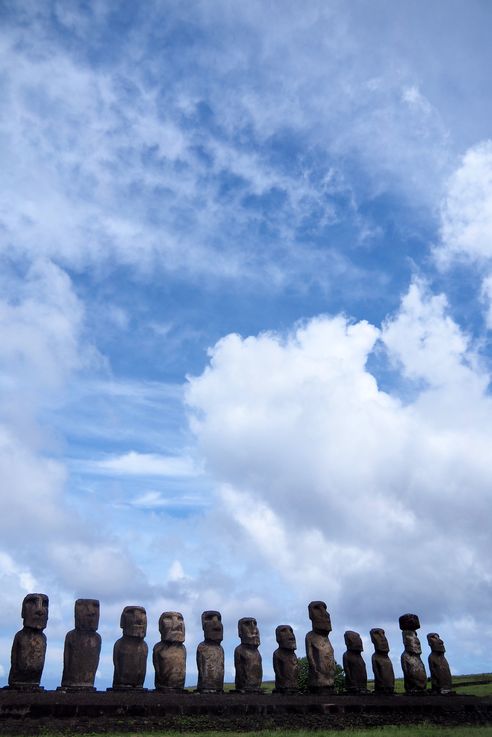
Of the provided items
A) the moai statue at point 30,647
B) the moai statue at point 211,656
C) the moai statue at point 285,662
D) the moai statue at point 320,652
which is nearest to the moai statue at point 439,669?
the moai statue at point 320,652

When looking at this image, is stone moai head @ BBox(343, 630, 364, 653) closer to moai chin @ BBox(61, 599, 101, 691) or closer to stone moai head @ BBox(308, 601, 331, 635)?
stone moai head @ BBox(308, 601, 331, 635)

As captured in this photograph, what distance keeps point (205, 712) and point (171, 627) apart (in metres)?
2.09

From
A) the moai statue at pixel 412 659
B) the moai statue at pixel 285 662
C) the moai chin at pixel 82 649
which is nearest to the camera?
the moai chin at pixel 82 649

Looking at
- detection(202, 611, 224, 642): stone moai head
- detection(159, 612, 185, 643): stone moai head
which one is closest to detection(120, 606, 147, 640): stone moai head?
detection(159, 612, 185, 643): stone moai head

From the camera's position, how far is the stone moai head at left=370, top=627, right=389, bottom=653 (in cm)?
2116

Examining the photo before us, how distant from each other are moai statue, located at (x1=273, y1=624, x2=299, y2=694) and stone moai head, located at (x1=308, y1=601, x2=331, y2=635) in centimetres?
85

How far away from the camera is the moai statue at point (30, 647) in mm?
14922

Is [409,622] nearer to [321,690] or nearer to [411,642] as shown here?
[411,642]

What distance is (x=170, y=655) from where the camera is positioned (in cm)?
1697

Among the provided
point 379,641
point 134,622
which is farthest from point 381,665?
point 134,622

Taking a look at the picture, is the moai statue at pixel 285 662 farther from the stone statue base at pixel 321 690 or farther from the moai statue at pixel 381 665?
the moai statue at pixel 381 665

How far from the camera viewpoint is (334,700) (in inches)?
719

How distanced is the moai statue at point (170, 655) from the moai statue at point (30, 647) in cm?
280

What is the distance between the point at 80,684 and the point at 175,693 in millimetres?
2095
